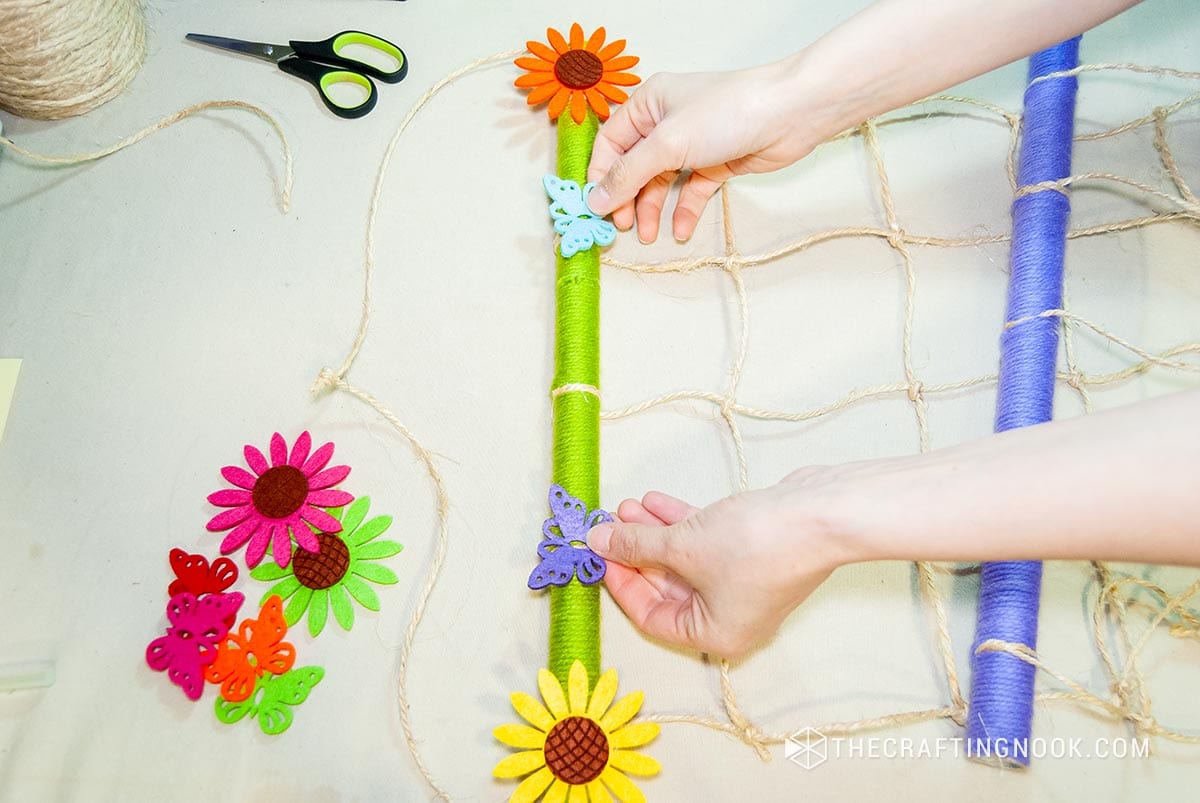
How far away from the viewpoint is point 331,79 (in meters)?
1.32

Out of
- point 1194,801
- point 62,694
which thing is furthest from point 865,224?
point 62,694

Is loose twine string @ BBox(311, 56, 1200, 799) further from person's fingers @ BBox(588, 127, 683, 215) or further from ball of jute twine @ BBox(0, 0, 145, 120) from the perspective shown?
ball of jute twine @ BBox(0, 0, 145, 120)

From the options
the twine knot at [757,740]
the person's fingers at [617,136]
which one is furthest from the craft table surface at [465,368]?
the person's fingers at [617,136]

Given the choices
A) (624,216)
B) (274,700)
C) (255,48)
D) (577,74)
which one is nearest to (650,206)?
(624,216)

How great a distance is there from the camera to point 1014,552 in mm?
763

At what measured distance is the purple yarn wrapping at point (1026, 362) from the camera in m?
0.93

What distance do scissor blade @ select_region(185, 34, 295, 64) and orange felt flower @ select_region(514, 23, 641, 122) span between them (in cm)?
34

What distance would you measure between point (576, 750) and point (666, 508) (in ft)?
0.87

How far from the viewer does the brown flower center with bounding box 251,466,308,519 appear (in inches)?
41.3

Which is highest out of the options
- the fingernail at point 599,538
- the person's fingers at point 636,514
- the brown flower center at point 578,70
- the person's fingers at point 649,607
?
the brown flower center at point 578,70

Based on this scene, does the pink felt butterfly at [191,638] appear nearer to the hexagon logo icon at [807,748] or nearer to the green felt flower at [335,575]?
the green felt flower at [335,575]

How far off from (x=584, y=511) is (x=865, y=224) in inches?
21.6

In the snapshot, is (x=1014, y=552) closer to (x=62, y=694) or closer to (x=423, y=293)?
(x=423, y=293)

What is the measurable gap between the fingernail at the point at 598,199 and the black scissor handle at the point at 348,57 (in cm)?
37
